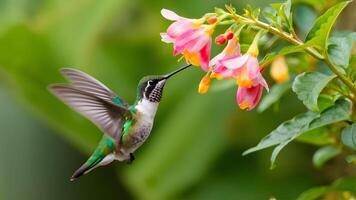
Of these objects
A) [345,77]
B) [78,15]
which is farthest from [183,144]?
[345,77]

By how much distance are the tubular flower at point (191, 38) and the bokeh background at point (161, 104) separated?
1.39m

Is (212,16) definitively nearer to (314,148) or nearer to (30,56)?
(314,148)

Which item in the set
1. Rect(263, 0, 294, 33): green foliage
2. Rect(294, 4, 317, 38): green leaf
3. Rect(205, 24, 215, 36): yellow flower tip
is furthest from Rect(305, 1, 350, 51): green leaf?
Rect(294, 4, 317, 38): green leaf

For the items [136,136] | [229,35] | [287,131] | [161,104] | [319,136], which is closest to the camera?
[229,35]

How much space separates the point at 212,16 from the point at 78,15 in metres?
1.88

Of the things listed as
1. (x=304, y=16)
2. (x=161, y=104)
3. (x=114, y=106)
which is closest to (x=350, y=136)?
(x=114, y=106)

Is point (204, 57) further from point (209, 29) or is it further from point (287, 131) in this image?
point (287, 131)

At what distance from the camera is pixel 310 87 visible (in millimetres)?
1064

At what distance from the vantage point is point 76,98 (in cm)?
123

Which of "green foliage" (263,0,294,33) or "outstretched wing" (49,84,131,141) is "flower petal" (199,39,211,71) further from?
"outstretched wing" (49,84,131,141)

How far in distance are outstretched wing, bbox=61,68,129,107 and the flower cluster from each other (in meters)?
0.22

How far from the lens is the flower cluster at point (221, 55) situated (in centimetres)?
103

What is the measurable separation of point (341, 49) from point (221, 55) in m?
0.20

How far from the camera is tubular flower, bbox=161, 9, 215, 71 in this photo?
105cm
